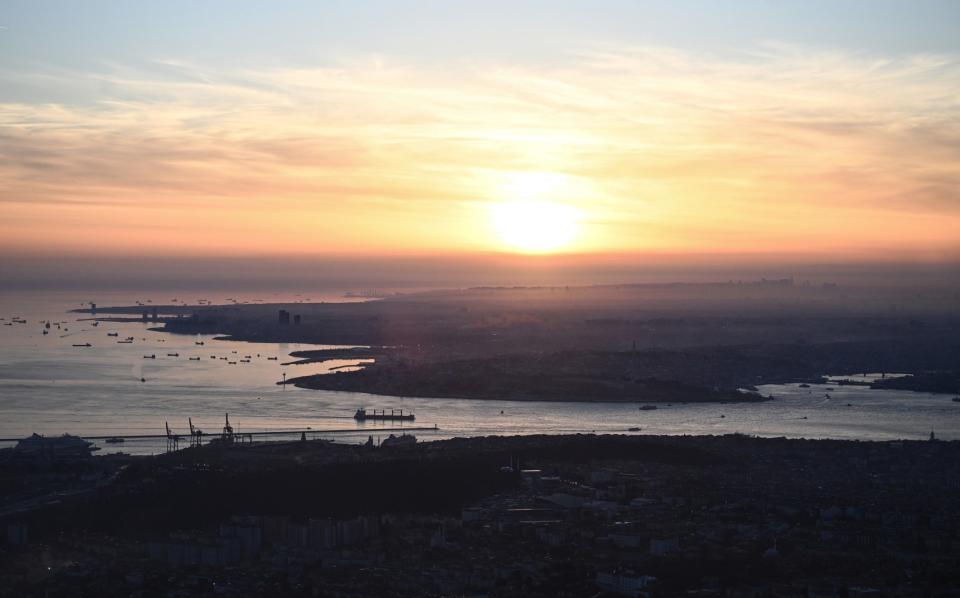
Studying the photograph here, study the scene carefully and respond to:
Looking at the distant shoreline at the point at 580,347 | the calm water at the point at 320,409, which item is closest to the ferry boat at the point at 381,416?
the calm water at the point at 320,409

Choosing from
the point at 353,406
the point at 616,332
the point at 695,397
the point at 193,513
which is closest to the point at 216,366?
the point at 353,406

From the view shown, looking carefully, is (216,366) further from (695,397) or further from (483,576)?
(483,576)

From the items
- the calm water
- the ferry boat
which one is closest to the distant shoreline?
the calm water

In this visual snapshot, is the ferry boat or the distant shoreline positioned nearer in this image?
the ferry boat

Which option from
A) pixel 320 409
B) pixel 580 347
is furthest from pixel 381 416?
pixel 580 347

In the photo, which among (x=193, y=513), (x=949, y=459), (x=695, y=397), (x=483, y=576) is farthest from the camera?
(x=695, y=397)

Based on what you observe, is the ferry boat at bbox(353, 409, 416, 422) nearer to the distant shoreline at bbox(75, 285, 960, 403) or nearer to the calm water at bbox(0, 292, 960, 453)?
the calm water at bbox(0, 292, 960, 453)
